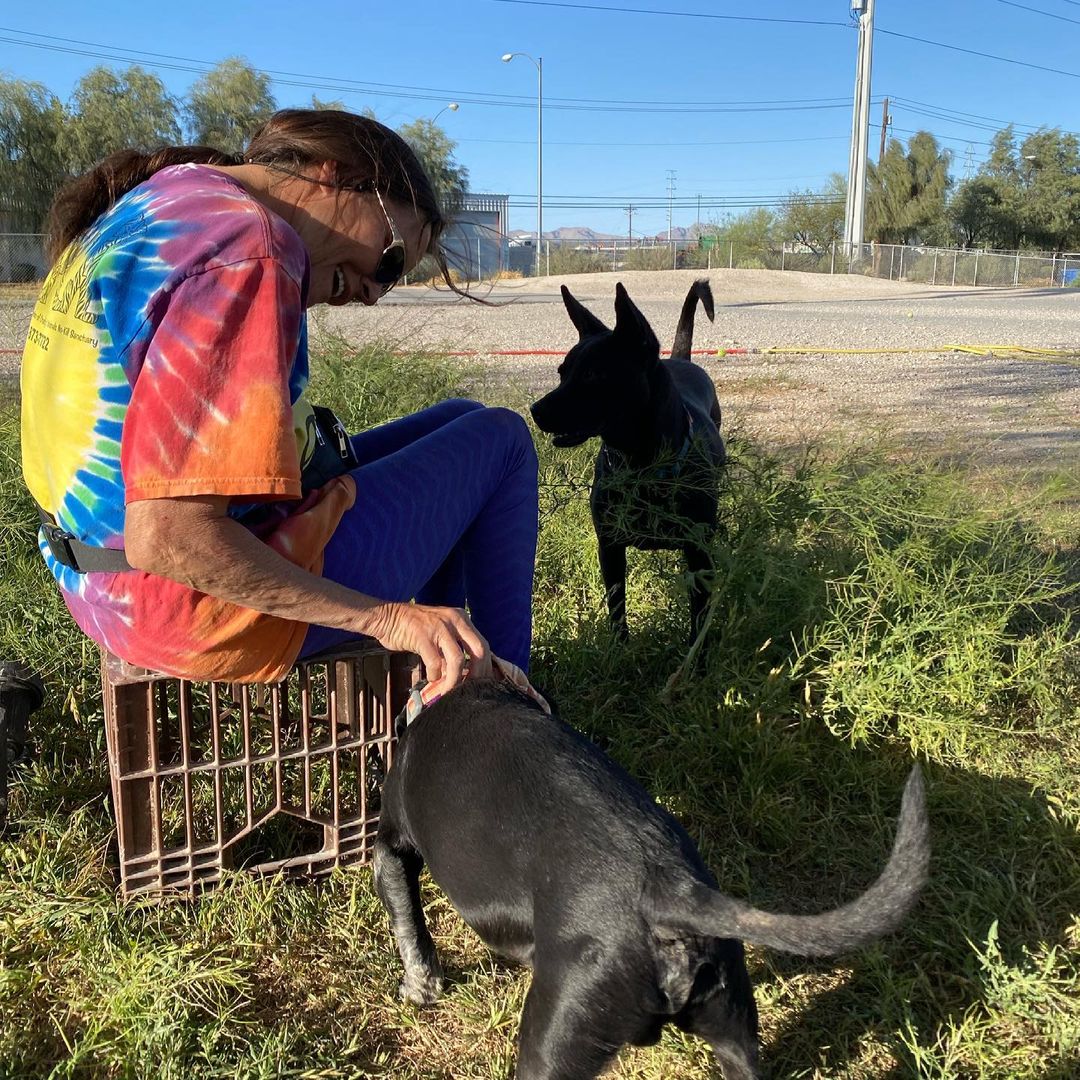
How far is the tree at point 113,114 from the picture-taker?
3225cm

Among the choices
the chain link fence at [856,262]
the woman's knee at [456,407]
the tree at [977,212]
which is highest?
the tree at [977,212]

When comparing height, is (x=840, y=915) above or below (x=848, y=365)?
below

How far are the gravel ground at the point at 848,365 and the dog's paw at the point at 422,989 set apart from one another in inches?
70.9

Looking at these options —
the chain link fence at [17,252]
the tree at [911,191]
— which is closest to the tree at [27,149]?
the chain link fence at [17,252]

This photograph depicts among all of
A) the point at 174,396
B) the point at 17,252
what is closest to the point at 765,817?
the point at 174,396

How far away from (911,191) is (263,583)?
188ft

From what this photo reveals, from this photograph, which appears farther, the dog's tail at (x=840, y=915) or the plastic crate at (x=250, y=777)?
the plastic crate at (x=250, y=777)

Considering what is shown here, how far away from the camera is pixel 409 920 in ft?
6.33

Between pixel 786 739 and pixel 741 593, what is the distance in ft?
1.60

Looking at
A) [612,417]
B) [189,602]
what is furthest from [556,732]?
[612,417]

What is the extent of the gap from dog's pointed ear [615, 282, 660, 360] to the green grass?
60 centimetres

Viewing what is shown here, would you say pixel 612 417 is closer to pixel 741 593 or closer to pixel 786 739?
pixel 741 593

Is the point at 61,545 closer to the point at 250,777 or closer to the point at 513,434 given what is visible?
the point at 250,777

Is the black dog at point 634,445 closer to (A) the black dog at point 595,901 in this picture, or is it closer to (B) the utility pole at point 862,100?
(A) the black dog at point 595,901
